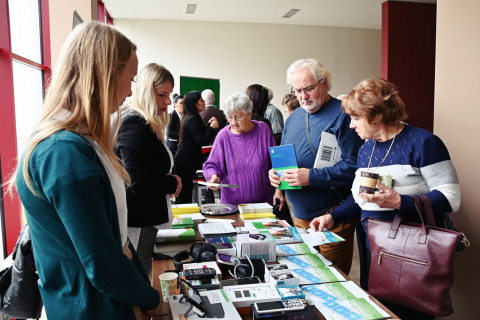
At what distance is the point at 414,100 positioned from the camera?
742 cm

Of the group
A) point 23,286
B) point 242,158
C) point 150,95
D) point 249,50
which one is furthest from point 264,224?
point 249,50

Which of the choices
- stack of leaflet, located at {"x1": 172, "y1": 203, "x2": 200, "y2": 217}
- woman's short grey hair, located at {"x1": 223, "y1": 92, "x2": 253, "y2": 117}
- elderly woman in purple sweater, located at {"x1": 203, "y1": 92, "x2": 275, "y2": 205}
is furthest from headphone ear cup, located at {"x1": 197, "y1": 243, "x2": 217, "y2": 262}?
woman's short grey hair, located at {"x1": 223, "y1": 92, "x2": 253, "y2": 117}

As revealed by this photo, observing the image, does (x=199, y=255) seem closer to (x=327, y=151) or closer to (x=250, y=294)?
(x=250, y=294)

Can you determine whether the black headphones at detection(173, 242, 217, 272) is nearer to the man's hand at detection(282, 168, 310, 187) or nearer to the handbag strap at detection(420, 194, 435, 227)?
the man's hand at detection(282, 168, 310, 187)

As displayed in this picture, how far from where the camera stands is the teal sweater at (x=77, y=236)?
86 centimetres

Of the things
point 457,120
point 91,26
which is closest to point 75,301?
point 91,26

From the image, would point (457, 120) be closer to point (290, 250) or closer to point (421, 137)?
point (421, 137)

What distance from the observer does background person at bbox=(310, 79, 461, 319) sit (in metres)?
1.53

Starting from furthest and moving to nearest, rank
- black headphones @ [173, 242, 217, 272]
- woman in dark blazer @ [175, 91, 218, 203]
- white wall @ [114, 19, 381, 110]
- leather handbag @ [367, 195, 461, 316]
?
1. white wall @ [114, 19, 381, 110]
2. woman in dark blazer @ [175, 91, 218, 203]
3. black headphones @ [173, 242, 217, 272]
4. leather handbag @ [367, 195, 461, 316]

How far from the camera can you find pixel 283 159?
2244 millimetres

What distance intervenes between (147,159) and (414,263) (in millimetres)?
1213

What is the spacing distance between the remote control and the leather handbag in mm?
686

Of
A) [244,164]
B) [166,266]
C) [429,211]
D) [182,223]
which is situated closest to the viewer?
[429,211]

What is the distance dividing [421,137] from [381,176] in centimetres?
22
